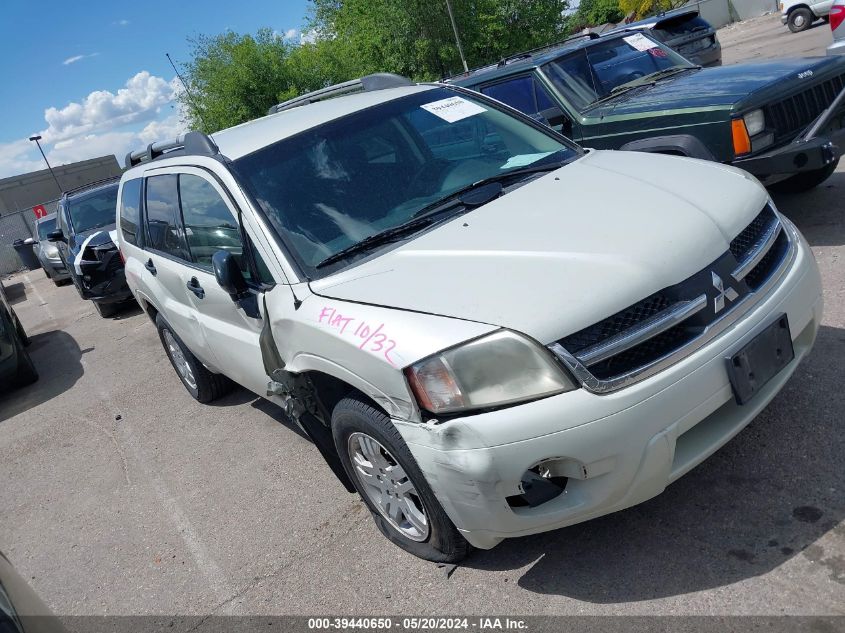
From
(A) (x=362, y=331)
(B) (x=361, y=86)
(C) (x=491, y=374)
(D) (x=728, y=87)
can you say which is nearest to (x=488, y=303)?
(C) (x=491, y=374)

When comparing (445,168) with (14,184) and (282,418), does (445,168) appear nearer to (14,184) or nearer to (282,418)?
(282,418)

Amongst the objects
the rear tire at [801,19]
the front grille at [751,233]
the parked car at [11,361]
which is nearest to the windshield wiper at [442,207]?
the front grille at [751,233]

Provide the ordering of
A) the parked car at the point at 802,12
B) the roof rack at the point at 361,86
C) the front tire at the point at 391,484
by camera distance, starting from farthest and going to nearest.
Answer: the parked car at the point at 802,12, the roof rack at the point at 361,86, the front tire at the point at 391,484

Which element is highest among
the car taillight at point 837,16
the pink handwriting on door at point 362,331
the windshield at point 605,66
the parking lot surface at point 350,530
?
the windshield at point 605,66

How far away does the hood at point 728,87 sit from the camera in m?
5.24

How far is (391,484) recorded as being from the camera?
3035 millimetres

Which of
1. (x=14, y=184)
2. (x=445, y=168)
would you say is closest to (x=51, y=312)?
(x=445, y=168)

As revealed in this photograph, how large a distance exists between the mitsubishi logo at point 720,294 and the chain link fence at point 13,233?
25.8 m

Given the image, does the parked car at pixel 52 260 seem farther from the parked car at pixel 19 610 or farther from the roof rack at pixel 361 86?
the parked car at pixel 19 610

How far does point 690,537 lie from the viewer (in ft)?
9.35

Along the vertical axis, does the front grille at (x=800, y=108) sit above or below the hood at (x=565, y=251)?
below

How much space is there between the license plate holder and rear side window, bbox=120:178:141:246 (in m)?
4.35

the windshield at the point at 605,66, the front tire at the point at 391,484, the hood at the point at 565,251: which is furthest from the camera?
the windshield at the point at 605,66

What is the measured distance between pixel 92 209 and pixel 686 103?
10.4 meters
